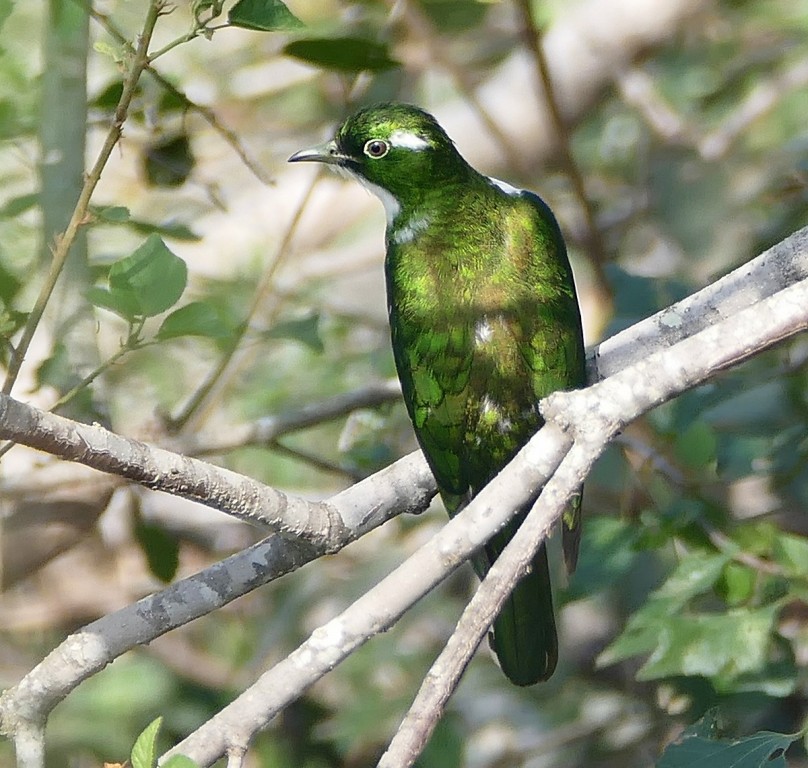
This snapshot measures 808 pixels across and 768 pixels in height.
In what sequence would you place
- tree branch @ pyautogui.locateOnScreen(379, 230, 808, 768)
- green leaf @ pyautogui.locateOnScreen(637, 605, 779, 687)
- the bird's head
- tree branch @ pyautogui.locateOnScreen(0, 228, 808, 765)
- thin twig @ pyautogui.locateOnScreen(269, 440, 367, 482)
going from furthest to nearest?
thin twig @ pyautogui.locateOnScreen(269, 440, 367, 482) → the bird's head → green leaf @ pyautogui.locateOnScreen(637, 605, 779, 687) → tree branch @ pyautogui.locateOnScreen(379, 230, 808, 768) → tree branch @ pyautogui.locateOnScreen(0, 228, 808, 765)

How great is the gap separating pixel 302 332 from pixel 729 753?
5.20ft

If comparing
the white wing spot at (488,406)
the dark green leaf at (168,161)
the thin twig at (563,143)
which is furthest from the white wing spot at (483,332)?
the thin twig at (563,143)

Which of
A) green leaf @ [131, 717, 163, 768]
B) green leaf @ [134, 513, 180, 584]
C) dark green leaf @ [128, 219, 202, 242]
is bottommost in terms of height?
green leaf @ [131, 717, 163, 768]

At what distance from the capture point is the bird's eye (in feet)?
10.8

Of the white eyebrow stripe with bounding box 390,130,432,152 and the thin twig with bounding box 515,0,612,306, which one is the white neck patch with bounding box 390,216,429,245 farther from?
the thin twig with bounding box 515,0,612,306

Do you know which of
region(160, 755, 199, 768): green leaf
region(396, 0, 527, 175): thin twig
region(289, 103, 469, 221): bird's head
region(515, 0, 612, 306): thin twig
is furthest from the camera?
region(396, 0, 527, 175): thin twig

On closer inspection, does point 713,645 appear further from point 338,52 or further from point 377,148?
point 338,52

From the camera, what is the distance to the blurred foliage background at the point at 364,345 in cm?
309

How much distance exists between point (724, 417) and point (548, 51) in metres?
2.16

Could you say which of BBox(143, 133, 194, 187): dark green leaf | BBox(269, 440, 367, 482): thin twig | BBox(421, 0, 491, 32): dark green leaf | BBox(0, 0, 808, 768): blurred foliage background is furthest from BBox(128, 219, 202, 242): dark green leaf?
BBox(421, 0, 491, 32): dark green leaf

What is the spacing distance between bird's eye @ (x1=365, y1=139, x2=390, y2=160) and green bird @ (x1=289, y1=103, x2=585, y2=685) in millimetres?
217

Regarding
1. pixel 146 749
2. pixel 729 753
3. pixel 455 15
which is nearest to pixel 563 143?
pixel 455 15

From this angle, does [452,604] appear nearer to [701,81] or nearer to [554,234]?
[554,234]

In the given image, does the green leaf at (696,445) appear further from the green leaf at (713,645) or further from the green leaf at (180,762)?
the green leaf at (180,762)
